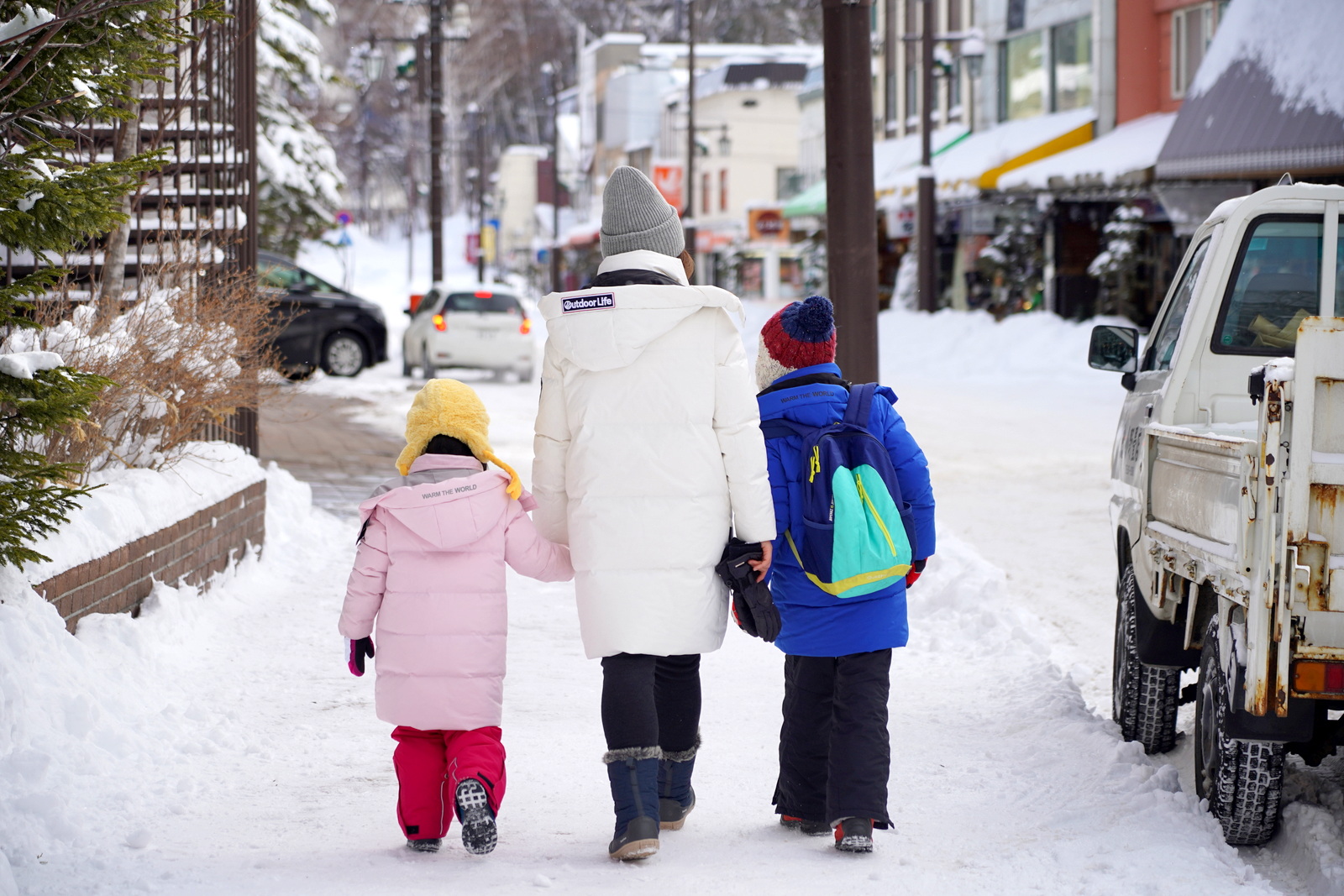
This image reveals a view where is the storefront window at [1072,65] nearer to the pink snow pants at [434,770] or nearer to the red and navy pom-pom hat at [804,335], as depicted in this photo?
the red and navy pom-pom hat at [804,335]

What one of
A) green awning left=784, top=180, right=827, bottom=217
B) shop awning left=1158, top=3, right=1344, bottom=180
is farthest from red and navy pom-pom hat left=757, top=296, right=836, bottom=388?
green awning left=784, top=180, right=827, bottom=217

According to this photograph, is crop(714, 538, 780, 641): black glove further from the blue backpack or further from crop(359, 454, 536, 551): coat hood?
crop(359, 454, 536, 551): coat hood

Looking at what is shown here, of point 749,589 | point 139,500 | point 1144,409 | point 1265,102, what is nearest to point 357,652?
point 749,589

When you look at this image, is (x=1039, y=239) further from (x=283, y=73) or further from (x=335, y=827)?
(x=335, y=827)

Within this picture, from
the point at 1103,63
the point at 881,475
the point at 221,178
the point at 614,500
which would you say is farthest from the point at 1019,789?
the point at 1103,63

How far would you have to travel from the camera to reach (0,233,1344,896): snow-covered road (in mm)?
4379

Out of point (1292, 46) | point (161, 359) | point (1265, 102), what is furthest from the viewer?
point (1265, 102)

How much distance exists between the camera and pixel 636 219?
4.57m

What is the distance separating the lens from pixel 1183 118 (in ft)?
81.8

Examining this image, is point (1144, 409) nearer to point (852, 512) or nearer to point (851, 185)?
point (852, 512)

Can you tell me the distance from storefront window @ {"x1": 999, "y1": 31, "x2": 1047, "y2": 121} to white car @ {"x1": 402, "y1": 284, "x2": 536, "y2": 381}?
15805 mm

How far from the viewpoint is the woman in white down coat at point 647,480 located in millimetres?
4383

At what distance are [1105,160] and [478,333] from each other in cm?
1206

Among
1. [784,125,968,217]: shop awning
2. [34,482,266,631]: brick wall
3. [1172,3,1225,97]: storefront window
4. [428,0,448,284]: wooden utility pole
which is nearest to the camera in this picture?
[34,482,266,631]: brick wall
